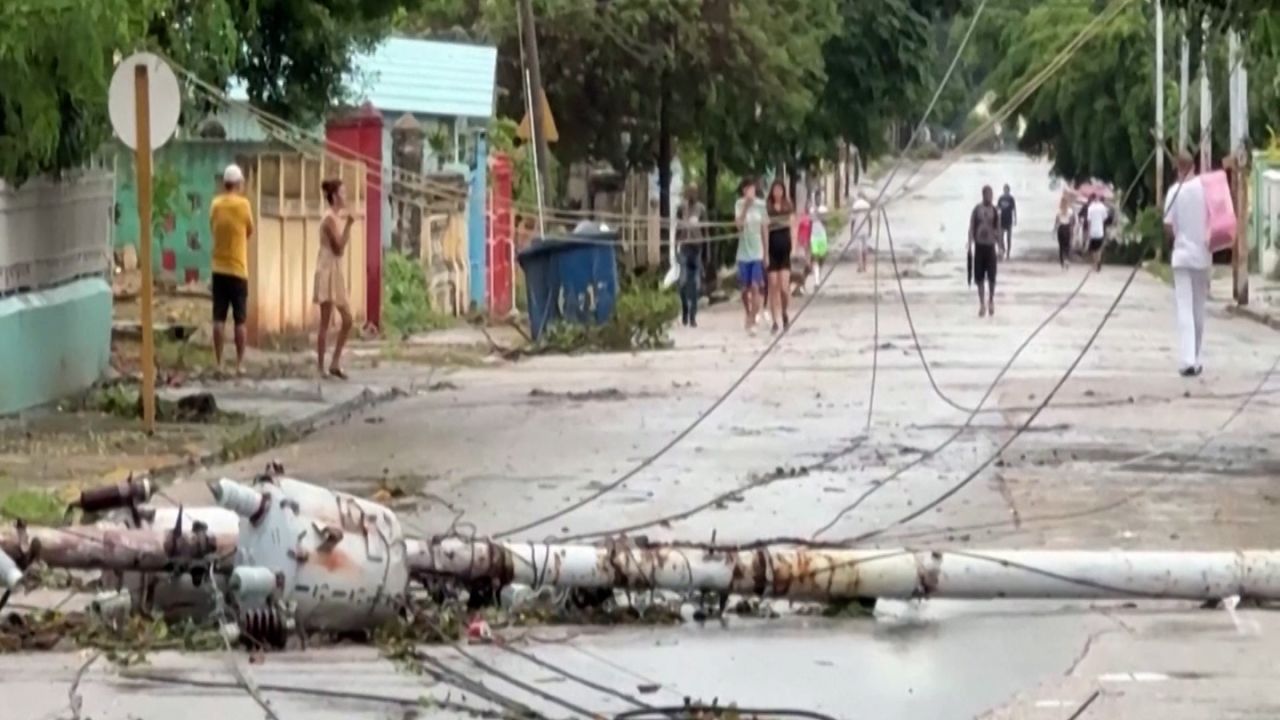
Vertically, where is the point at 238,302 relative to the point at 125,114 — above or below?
below

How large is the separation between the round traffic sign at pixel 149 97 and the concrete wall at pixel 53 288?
170cm

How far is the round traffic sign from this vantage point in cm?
1619

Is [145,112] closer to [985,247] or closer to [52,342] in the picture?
[52,342]

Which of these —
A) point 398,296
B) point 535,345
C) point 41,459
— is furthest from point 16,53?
point 398,296

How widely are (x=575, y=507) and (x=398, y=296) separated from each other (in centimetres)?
1915

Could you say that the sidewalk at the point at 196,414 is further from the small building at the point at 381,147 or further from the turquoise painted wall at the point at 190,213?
the turquoise painted wall at the point at 190,213

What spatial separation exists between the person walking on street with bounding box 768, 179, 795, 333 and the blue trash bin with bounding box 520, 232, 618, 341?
213 centimetres

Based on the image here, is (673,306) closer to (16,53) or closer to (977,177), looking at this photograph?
(16,53)

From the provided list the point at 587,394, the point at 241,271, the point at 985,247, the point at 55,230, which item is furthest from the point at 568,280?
the point at 55,230

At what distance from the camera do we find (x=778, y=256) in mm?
31047

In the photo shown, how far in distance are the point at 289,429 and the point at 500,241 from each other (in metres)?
21.7

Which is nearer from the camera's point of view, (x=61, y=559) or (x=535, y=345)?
(x=61, y=559)

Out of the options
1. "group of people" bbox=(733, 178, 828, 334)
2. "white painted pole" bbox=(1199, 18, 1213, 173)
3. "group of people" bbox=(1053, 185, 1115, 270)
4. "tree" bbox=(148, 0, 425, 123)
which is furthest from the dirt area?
"group of people" bbox=(1053, 185, 1115, 270)

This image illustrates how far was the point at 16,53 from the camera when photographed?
15.7 meters
